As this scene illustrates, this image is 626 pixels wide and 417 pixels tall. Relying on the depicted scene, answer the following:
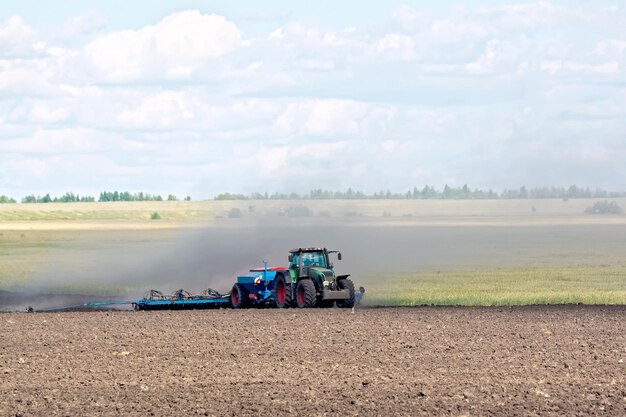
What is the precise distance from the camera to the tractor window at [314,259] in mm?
37531

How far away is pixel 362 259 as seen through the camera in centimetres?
7994

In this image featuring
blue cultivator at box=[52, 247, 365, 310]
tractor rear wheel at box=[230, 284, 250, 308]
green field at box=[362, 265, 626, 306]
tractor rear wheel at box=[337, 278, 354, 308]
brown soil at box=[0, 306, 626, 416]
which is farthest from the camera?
green field at box=[362, 265, 626, 306]

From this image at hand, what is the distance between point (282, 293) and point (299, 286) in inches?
31.9

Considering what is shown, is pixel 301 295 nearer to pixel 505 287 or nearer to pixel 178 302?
pixel 178 302

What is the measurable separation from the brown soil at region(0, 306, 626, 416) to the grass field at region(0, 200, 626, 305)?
1086 centimetres

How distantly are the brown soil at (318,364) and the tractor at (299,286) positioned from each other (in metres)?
2.74

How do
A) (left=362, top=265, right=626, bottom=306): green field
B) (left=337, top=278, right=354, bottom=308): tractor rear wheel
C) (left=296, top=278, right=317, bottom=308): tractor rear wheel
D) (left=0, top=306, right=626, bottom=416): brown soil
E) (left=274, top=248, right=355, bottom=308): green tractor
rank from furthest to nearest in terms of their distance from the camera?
(left=362, top=265, right=626, bottom=306): green field < (left=337, top=278, right=354, bottom=308): tractor rear wheel < (left=274, top=248, right=355, bottom=308): green tractor < (left=296, top=278, right=317, bottom=308): tractor rear wheel < (left=0, top=306, right=626, bottom=416): brown soil

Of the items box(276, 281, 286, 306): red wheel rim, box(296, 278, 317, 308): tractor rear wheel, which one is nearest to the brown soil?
box(296, 278, 317, 308): tractor rear wheel

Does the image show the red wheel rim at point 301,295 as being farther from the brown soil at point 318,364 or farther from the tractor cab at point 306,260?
the brown soil at point 318,364

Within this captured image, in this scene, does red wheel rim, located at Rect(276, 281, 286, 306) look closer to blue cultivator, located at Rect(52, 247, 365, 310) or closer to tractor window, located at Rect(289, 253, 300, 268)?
blue cultivator, located at Rect(52, 247, 365, 310)

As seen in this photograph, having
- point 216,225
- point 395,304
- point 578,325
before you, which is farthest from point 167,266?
point 578,325

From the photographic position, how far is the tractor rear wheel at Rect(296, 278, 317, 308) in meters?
36.3

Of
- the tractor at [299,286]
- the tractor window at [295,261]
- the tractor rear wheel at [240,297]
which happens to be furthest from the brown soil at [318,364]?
the tractor rear wheel at [240,297]

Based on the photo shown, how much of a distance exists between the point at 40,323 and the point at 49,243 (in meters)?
80.9
